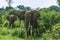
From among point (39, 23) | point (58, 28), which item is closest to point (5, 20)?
point (39, 23)

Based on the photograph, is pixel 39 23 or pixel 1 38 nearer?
pixel 1 38

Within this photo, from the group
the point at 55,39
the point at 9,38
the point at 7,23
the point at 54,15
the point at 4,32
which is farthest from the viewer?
the point at 7,23

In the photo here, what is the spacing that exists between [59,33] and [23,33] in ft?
13.3

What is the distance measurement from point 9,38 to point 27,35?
0.84 metres

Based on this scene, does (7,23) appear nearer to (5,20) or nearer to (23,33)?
(5,20)

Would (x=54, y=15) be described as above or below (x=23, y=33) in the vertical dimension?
above

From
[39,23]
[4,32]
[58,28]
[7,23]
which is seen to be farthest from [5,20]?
[58,28]

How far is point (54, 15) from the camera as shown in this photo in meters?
11.8

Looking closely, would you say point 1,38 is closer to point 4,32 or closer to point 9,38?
point 9,38

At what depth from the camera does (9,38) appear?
1097 cm

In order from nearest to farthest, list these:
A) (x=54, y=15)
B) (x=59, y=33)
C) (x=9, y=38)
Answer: (x=59, y=33)
(x=9, y=38)
(x=54, y=15)

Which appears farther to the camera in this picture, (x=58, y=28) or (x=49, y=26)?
(x=49, y=26)

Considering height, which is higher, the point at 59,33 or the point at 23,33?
the point at 59,33

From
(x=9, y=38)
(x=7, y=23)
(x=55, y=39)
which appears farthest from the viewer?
(x=7, y=23)
